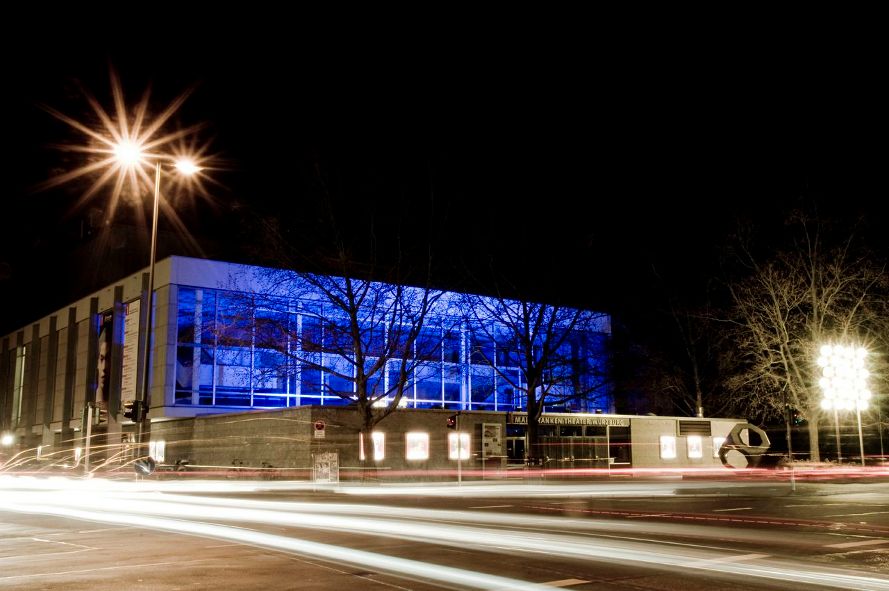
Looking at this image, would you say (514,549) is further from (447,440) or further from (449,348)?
(449,348)

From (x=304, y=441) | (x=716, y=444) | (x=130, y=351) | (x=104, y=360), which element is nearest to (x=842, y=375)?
(x=716, y=444)

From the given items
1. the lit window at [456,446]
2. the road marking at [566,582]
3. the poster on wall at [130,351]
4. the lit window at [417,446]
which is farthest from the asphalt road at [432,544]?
the poster on wall at [130,351]

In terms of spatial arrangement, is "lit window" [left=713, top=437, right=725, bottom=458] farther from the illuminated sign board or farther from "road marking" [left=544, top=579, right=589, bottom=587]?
"road marking" [left=544, top=579, right=589, bottom=587]

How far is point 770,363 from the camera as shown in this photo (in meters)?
41.5

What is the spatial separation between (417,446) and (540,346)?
9.58 m

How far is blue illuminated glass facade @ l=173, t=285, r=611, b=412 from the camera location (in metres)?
36.0

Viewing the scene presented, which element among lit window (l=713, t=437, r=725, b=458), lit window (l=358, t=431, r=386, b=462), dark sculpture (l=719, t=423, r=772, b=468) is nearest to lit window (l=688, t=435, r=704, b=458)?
lit window (l=713, t=437, r=725, b=458)

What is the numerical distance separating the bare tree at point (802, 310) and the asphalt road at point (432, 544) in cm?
2165

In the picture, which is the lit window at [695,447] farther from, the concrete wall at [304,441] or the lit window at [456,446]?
the lit window at [456,446]

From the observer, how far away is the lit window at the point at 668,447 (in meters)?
48.9

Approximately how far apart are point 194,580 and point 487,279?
3550 cm

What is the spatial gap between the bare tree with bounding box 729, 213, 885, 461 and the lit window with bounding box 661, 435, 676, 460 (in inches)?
274

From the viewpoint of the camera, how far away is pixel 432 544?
1206 cm

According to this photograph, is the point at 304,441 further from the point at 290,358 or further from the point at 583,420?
the point at 583,420
